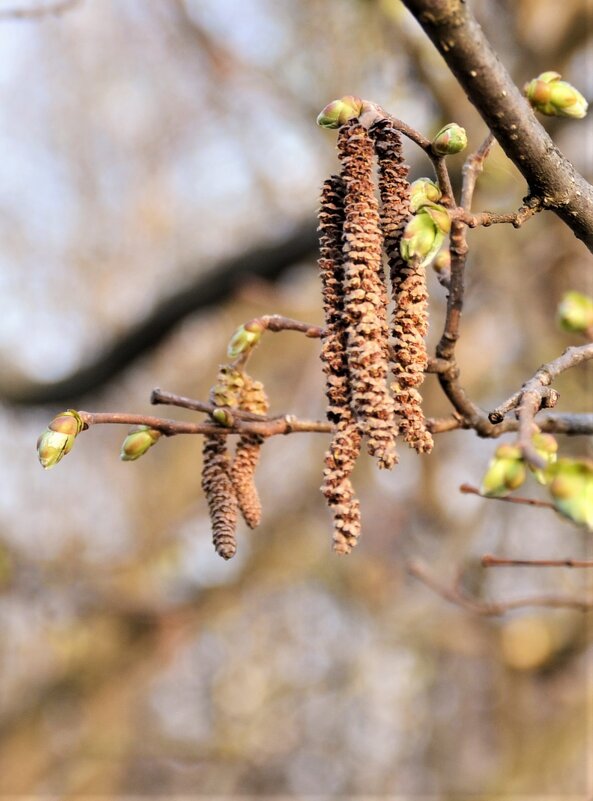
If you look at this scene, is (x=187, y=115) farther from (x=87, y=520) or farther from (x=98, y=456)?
(x=87, y=520)

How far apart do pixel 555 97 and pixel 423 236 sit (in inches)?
8.2

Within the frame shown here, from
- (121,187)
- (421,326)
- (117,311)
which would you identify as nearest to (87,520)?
(117,311)

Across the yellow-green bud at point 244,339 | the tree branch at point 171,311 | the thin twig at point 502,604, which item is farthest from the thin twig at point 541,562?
the tree branch at point 171,311

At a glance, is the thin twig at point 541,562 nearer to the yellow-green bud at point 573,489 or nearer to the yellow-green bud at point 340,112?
the yellow-green bud at point 573,489

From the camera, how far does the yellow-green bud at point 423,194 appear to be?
2.73 feet

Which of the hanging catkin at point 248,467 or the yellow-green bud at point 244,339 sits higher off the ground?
the yellow-green bud at point 244,339

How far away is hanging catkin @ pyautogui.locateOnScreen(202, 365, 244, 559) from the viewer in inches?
35.5

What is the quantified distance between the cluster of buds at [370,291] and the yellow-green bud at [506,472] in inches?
3.3

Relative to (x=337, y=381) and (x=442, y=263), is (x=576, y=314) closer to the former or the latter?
(x=442, y=263)

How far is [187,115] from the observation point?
7578 millimetres

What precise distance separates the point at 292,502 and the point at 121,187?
4.28 m

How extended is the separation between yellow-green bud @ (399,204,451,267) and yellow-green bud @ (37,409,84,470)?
15.7 inches

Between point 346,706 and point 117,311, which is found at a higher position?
point 117,311

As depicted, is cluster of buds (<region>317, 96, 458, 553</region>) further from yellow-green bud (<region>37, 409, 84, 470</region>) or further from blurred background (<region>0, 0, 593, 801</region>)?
blurred background (<region>0, 0, 593, 801</region>)
